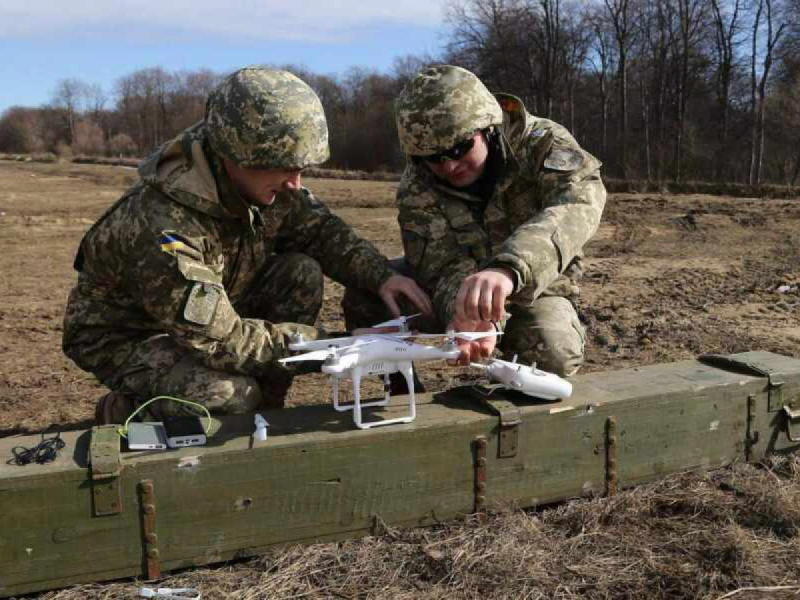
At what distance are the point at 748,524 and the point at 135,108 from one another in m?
64.8

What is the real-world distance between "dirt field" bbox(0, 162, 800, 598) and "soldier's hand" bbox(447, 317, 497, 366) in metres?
0.55

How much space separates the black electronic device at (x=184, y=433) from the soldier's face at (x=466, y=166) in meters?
1.57

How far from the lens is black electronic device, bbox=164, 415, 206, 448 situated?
2447 mm

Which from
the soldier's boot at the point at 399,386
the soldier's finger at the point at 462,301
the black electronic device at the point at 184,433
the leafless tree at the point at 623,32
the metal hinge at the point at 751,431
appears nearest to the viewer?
the black electronic device at the point at 184,433

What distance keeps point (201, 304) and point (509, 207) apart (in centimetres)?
161

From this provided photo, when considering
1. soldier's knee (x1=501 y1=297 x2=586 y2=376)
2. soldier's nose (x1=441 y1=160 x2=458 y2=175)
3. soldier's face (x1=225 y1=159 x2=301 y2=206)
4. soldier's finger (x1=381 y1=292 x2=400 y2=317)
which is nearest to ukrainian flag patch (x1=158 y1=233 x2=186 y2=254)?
soldier's face (x1=225 y1=159 x2=301 y2=206)

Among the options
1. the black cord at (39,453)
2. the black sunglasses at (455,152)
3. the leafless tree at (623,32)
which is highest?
the leafless tree at (623,32)

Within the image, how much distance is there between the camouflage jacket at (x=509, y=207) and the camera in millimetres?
3322

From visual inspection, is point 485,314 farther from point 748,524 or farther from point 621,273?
point 621,273

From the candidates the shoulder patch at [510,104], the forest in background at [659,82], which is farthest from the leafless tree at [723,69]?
the shoulder patch at [510,104]

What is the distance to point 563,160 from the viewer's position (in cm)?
347

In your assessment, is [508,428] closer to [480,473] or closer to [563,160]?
[480,473]

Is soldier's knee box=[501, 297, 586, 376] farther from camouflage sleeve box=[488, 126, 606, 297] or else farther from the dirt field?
the dirt field

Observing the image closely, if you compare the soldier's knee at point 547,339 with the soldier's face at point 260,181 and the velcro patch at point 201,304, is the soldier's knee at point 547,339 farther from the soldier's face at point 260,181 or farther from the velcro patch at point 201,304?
the velcro patch at point 201,304
